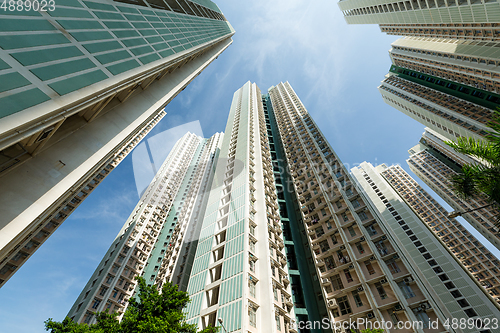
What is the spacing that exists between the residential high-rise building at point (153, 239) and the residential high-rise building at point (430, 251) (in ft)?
125

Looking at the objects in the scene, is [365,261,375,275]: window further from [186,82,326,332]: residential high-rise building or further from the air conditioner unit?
[186,82,326,332]: residential high-rise building

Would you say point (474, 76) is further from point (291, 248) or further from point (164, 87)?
point (164, 87)

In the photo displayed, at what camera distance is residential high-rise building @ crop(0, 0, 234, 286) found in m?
8.89

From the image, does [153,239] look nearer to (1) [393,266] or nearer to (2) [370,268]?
(2) [370,268]

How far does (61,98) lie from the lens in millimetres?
10031

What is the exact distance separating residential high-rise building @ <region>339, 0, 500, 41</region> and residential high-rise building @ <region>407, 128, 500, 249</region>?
115 feet

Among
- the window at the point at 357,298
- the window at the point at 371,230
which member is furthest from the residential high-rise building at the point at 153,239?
the window at the point at 371,230

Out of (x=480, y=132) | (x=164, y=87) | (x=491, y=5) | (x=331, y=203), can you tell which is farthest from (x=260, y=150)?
(x=480, y=132)

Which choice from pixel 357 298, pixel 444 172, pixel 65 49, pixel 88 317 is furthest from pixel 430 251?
pixel 88 317

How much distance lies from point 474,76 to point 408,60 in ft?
99.0

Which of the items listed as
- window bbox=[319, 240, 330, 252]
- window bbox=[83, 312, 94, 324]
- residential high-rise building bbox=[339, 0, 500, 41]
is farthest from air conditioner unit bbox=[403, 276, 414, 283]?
window bbox=[83, 312, 94, 324]

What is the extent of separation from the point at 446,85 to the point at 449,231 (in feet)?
159

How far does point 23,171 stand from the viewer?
10.3 m

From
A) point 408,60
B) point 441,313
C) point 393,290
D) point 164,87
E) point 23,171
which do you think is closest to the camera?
point 23,171
